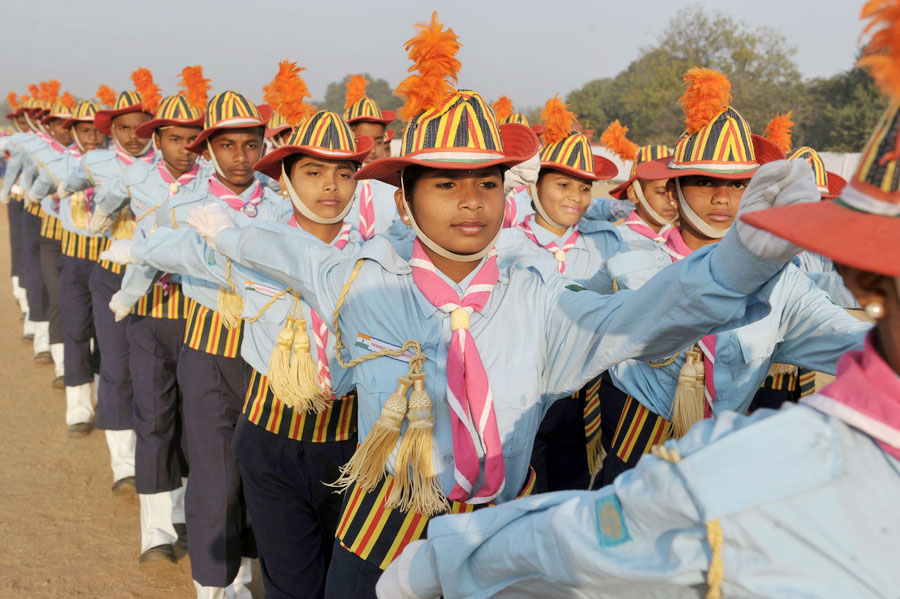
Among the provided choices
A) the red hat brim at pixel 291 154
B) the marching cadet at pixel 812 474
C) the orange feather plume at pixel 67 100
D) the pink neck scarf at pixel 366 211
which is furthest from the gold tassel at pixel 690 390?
the orange feather plume at pixel 67 100

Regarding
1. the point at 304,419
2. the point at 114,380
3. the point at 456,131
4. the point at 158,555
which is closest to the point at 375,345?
the point at 456,131

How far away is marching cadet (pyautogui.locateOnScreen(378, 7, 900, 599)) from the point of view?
1145 millimetres

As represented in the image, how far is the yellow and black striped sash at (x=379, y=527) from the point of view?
2.45 metres

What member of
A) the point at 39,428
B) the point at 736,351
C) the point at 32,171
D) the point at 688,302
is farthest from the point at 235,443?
the point at 32,171

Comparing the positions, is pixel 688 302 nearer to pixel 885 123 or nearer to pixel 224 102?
pixel 885 123

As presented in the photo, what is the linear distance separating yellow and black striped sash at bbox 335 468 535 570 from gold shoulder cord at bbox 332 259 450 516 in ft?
0.32

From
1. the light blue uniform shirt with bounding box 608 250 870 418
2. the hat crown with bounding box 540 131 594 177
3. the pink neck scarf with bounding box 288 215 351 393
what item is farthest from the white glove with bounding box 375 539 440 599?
the hat crown with bounding box 540 131 594 177

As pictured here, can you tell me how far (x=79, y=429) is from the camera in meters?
7.20

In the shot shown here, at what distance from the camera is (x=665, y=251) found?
Result: 3510 millimetres

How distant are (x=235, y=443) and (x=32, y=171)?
27.3ft

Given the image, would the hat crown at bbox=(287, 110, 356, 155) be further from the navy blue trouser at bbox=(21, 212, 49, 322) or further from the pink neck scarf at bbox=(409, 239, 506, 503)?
the navy blue trouser at bbox=(21, 212, 49, 322)

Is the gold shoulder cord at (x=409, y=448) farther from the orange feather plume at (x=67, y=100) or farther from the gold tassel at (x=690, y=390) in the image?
the orange feather plume at (x=67, y=100)

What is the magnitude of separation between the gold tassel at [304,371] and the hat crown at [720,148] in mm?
1837

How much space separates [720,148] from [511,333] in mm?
1707
